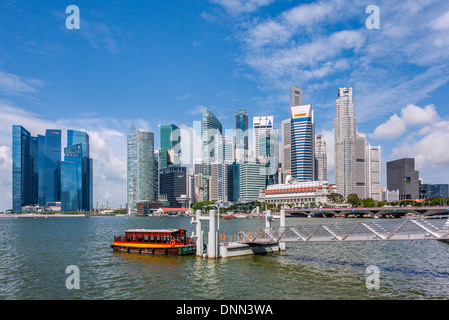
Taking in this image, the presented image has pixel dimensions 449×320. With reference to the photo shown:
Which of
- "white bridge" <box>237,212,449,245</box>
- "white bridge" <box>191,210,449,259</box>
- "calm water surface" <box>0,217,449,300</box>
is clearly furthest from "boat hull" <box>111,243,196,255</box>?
"white bridge" <box>237,212,449,245</box>

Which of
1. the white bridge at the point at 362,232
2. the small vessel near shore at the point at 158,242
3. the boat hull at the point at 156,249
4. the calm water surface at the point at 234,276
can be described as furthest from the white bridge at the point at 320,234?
the small vessel near shore at the point at 158,242

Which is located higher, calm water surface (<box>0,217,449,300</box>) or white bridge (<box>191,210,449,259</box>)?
white bridge (<box>191,210,449,259</box>)

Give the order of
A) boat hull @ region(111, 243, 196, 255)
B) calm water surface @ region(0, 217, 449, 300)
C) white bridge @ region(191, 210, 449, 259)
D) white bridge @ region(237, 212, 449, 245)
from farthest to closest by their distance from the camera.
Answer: boat hull @ region(111, 243, 196, 255) < white bridge @ region(191, 210, 449, 259) < white bridge @ region(237, 212, 449, 245) < calm water surface @ region(0, 217, 449, 300)

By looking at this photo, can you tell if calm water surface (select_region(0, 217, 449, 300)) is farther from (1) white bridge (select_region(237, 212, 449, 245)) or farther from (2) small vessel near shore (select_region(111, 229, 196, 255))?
(1) white bridge (select_region(237, 212, 449, 245))

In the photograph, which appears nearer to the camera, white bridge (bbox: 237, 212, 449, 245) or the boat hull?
white bridge (bbox: 237, 212, 449, 245)

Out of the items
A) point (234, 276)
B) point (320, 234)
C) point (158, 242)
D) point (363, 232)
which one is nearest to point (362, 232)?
point (363, 232)

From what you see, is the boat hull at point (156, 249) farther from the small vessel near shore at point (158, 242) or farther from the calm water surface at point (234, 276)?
the calm water surface at point (234, 276)

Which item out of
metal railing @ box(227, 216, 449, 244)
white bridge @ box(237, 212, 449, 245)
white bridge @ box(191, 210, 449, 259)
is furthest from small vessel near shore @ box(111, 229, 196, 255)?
metal railing @ box(227, 216, 449, 244)

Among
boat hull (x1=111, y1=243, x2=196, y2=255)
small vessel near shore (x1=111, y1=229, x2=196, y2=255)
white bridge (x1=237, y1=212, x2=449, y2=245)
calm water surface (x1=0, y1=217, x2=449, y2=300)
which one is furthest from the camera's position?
small vessel near shore (x1=111, y1=229, x2=196, y2=255)
